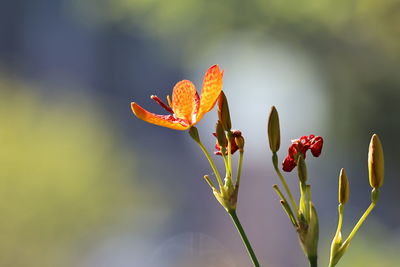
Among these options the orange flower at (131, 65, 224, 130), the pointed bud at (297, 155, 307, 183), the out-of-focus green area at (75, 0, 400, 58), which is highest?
the out-of-focus green area at (75, 0, 400, 58)

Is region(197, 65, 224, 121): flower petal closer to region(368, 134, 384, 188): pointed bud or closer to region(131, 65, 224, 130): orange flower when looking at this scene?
region(131, 65, 224, 130): orange flower

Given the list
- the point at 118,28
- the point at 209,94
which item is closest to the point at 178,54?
the point at 118,28

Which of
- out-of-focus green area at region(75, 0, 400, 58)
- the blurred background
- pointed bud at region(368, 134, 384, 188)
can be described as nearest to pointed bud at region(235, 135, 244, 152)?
pointed bud at region(368, 134, 384, 188)

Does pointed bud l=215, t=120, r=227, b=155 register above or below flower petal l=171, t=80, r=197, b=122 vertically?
below

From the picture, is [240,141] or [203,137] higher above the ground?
[203,137]

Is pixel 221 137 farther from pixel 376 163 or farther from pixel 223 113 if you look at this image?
pixel 376 163

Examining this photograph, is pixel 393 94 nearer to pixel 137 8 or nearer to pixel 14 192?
pixel 137 8

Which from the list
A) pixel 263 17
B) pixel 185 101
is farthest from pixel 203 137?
pixel 185 101
